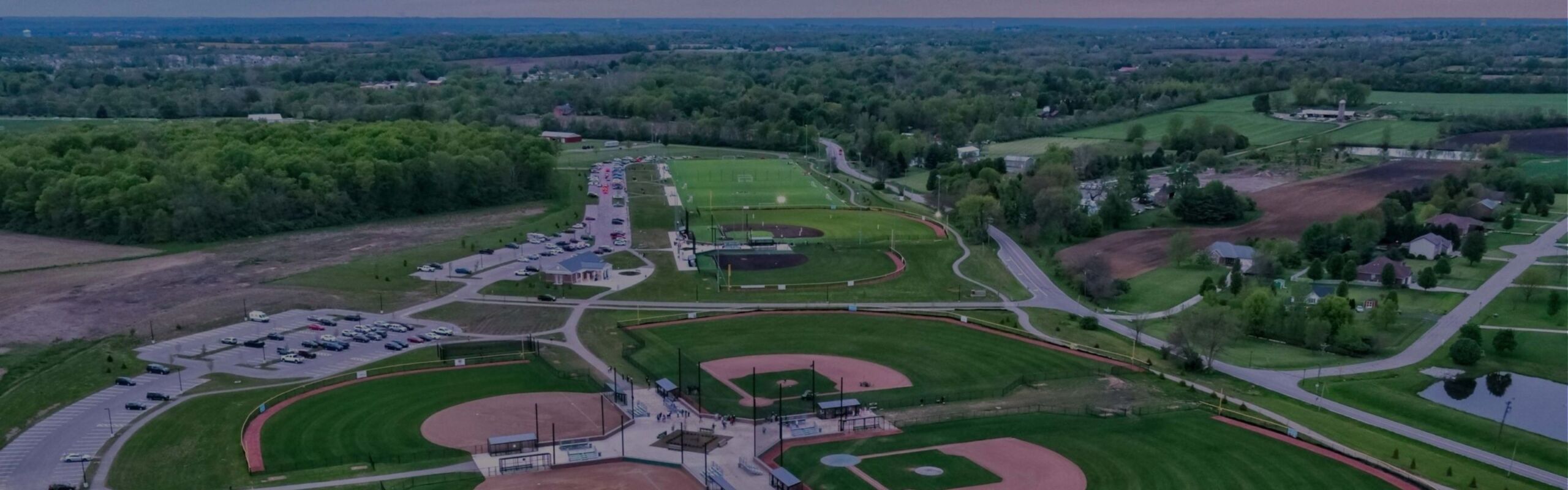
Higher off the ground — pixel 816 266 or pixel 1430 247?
pixel 1430 247

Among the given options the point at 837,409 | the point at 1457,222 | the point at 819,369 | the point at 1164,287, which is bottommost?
the point at 819,369

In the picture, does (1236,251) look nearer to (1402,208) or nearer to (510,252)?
(1402,208)

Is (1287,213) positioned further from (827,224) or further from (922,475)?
(922,475)

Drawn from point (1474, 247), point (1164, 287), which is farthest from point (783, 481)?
point (1474, 247)

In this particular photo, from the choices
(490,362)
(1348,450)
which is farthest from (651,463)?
(1348,450)

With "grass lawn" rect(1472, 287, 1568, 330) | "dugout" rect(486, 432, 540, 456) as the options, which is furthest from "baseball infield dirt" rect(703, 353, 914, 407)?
"grass lawn" rect(1472, 287, 1568, 330)

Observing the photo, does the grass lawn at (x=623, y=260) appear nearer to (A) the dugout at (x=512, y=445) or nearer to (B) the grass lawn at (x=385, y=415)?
(B) the grass lawn at (x=385, y=415)

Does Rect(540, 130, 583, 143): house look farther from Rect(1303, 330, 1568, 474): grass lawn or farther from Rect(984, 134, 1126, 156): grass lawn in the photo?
Rect(1303, 330, 1568, 474): grass lawn
